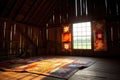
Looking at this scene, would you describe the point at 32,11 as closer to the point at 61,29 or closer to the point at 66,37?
the point at 61,29

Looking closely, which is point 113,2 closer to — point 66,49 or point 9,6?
point 66,49

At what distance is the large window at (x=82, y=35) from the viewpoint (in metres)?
7.56

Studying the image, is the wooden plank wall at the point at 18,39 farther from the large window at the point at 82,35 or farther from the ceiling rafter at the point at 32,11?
the large window at the point at 82,35

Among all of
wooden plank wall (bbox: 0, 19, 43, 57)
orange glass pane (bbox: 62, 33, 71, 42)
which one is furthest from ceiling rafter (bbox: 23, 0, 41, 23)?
orange glass pane (bbox: 62, 33, 71, 42)

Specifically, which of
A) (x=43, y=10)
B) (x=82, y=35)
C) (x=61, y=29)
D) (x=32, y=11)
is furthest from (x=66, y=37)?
(x=32, y=11)

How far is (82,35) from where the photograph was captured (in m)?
7.84

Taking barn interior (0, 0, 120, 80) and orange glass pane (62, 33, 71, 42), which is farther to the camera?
orange glass pane (62, 33, 71, 42)

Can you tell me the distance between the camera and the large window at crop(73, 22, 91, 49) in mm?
7562

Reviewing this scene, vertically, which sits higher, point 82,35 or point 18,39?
point 82,35

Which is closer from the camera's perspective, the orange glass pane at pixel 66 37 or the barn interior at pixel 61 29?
the barn interior at pixel 61 29

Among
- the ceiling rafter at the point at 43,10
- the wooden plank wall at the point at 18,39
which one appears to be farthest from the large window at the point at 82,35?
the wooden plank wall at the point at 18,39

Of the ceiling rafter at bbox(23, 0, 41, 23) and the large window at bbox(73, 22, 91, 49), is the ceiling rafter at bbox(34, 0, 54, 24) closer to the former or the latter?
the ceiling rafter at bbox(23, 0, 41, 23)

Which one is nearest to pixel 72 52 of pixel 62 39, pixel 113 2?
pixel 62 39

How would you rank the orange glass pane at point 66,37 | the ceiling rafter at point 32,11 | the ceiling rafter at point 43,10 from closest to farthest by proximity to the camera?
the ceiling rafter at point 32,11 → the ceiling rafter at point 43,10 → the orange glass pane at point 66,37
